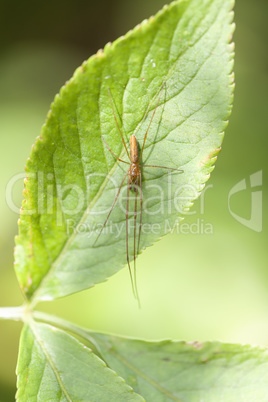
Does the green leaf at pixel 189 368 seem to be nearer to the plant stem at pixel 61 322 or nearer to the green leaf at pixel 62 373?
the plant stem at pixel 61 322

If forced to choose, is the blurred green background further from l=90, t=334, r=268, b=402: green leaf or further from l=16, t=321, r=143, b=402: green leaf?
l=16, t=321, r=143, b=402: green leaf

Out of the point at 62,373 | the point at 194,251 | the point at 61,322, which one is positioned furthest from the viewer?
the point at 194,251

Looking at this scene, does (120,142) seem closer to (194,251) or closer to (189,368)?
(189,368)

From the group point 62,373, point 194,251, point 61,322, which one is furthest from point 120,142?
point 194,251

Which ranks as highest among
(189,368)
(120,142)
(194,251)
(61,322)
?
(120,142)

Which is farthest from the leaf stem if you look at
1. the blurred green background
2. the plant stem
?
the blurred green background

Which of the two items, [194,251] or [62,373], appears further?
[194,251]

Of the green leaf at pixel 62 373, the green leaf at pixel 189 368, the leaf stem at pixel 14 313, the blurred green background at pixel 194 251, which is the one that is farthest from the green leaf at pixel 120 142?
the blurred green background at pixel 194 251
